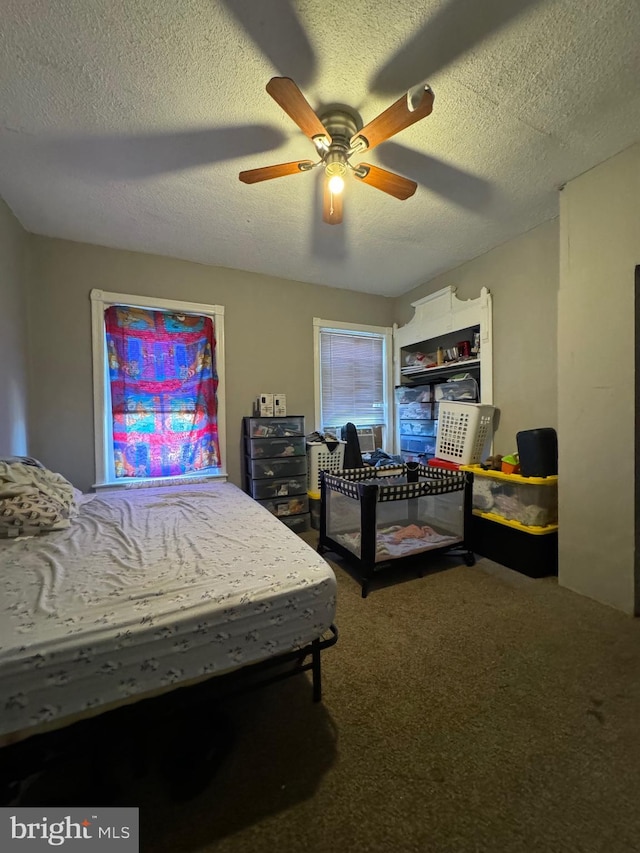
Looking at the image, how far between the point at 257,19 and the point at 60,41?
0.73 m

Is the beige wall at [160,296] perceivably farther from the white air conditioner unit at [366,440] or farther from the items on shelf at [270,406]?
the white air conditioner unit at [366,440]

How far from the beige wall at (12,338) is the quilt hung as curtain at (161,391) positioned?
56 cm

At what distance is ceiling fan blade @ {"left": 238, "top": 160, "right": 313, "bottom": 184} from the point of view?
154 cm

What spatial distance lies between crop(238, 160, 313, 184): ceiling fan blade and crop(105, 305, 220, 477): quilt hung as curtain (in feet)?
5.52

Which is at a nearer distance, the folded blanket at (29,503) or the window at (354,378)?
the folded blanket at (29,503)

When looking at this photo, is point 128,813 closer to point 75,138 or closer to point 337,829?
point 337,829

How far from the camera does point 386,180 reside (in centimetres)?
166

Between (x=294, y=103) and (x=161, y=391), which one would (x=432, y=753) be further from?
(x=161, y=391)

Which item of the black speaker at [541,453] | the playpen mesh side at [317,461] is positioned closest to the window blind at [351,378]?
the playpen mesh side at [317,461]

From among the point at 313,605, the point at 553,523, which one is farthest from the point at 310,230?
the point at 553,523

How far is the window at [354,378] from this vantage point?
364 centimetres

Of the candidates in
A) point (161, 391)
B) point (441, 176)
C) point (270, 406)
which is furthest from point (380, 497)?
point (161, 391)

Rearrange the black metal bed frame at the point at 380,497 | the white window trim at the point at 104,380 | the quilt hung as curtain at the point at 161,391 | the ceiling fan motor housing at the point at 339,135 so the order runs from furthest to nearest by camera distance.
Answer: the quilt hung as curtain at the point at 161,391 → the white window trim at the point at 104,380 → the black metal bed frame at the point at 380,497 → the ceiling fan motor housing at the point at 339,135

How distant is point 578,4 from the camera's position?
111cm
